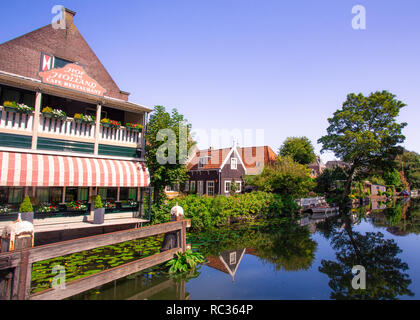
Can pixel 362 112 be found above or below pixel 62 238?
above

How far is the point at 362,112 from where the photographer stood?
35312 millimetres

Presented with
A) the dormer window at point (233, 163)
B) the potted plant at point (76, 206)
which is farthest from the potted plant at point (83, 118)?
the dormer window at point (233, 163)

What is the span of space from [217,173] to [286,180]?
25.6 ft

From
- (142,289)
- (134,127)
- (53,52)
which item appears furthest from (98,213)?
(53,52)

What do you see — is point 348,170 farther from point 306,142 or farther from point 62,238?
point 62,238

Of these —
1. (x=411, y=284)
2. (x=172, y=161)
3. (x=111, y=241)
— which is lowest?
(x=411, y=284)

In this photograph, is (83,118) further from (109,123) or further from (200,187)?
(200,187)

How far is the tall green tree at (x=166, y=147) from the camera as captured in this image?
15.6m

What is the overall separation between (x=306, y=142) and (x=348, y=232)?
33133 mm

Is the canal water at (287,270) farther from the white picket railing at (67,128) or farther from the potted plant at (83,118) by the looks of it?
the potted plant at (83,118)

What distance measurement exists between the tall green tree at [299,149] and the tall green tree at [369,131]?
8.51 meters
